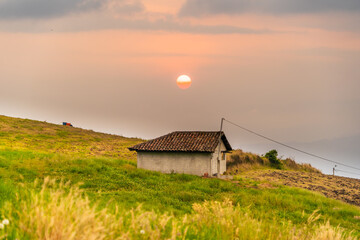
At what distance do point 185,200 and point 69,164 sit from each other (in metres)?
13.6

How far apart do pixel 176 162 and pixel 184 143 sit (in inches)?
92.7

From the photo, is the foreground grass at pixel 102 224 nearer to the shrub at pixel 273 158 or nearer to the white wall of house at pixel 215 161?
the white wall of house at pixel 215 161

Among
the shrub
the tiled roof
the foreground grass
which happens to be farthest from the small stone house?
the foreground grass

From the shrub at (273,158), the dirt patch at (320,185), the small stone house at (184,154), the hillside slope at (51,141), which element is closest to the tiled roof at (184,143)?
the small stone house at (184,154)

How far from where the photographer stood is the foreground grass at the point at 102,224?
3936 mm

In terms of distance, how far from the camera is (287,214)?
65.4 ft

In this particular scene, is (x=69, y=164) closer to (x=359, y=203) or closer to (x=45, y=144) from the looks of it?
(x=45, y=144)

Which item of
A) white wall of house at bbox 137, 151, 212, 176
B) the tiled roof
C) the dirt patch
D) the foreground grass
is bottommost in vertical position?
the dirt patch

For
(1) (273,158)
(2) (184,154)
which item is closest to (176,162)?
(2) (184,154)

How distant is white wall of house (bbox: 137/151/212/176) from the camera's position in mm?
32612

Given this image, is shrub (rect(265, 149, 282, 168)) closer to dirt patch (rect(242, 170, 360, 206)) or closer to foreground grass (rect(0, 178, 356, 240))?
dirt patch (rect(242, 170, 360, 206))

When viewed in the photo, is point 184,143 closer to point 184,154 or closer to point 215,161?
point 184,154

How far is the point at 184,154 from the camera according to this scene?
3338 cm

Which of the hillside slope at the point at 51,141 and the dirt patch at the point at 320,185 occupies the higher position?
the hillside slope at the point at 51,141
